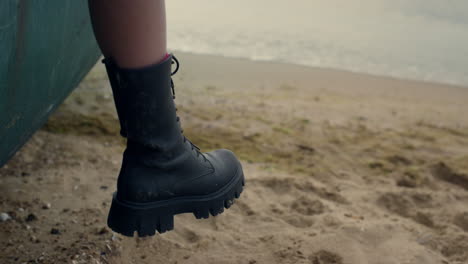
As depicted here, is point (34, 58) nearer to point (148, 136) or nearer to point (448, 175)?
point (148, 136)

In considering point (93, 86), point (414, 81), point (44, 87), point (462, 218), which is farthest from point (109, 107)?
point (414, 81)

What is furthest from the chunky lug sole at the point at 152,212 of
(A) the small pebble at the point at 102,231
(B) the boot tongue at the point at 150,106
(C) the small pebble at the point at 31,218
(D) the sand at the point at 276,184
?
(C) the small pebble at the point at 31,218

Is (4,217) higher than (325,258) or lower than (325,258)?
lower

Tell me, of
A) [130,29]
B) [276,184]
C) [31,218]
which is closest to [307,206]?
[276,184]

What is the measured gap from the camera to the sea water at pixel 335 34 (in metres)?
5.57

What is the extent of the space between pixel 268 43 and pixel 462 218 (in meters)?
4.33

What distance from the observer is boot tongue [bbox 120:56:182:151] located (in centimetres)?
126

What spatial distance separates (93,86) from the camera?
3539 millimetres

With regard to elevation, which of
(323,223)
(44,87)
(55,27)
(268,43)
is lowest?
(268,43)

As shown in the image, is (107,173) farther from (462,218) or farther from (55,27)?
(462,218)

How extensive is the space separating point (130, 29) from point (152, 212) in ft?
1.58

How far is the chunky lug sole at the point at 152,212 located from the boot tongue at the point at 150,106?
160 mm

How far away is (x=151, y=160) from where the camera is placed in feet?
4.44

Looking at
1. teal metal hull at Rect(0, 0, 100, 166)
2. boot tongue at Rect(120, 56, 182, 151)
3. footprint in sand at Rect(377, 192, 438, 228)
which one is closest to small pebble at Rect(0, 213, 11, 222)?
teal metal hull at Rect(0, 0, 100, 166)
